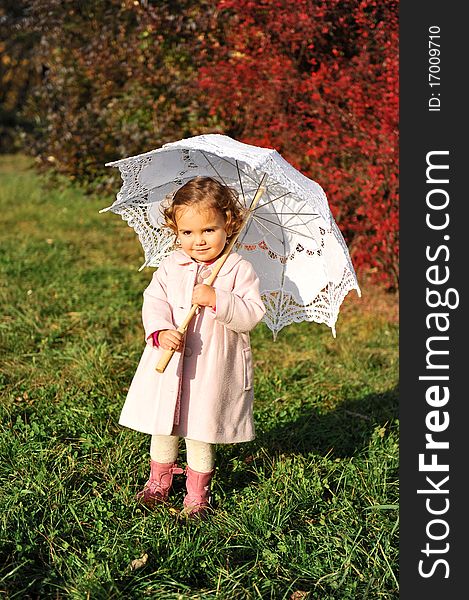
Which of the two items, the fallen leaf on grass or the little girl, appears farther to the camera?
the little girl

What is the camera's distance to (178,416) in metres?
3.07

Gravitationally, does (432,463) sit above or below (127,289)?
below

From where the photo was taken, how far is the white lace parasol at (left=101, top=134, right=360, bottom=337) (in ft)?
10.9

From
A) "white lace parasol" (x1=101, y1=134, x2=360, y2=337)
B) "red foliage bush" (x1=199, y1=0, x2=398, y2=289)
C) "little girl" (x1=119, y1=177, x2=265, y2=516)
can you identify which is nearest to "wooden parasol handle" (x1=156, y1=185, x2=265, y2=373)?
"little girl" (x1=119, y1=177, x2=265, y2=516)

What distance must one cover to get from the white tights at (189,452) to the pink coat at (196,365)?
0.42 ft

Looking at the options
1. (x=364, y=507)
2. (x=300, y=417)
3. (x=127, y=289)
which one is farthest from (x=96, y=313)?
(x=364, y=507)

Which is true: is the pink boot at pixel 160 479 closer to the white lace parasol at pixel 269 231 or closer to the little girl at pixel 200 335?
the little girl at pixel 200 335

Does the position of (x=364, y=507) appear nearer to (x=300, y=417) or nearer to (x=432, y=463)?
(x=432, y=463)

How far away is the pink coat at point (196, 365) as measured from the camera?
3.05m

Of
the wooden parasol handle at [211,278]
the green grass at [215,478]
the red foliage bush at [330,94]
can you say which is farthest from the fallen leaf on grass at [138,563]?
the red foliage bush at [330,94]

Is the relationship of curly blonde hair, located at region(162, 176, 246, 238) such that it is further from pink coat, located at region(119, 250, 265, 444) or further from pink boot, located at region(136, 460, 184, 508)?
pink boot, located at region(136, 460, 184, 508)

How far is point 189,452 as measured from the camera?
3.24 m

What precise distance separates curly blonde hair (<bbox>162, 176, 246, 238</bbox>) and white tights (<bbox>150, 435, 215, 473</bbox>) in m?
0.83

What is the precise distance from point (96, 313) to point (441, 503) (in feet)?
11.0
